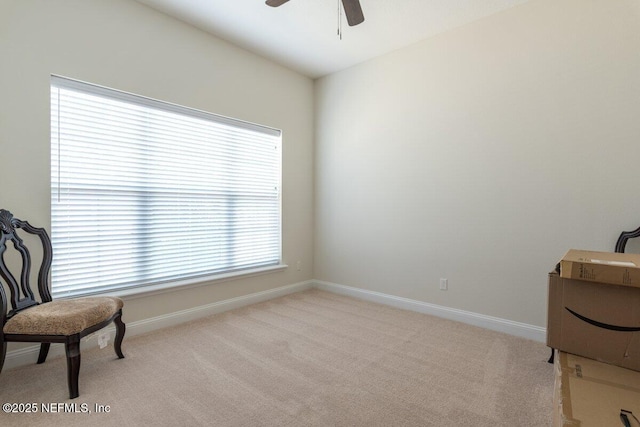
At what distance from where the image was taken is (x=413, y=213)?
3.62 meters

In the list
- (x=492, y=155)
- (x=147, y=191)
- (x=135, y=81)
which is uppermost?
(x=135, y=81)

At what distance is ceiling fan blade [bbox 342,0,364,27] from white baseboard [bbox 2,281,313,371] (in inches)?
114

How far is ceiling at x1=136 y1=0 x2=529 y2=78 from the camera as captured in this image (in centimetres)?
287

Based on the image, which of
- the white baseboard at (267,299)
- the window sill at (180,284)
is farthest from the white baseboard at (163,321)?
the window sill at (180,284)

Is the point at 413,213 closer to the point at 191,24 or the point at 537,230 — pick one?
the point at 537,230

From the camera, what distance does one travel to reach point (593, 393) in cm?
109

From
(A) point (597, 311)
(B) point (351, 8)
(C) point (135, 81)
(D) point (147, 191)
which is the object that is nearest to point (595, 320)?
(A) point (597, 311)

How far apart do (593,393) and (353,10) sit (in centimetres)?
256

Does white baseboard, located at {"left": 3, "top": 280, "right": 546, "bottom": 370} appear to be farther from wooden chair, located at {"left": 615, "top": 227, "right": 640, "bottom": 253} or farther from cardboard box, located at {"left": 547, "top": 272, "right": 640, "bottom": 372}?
cardboard box, located at {"left": 547, "top": 272, "right": 640, "bottom": 372}

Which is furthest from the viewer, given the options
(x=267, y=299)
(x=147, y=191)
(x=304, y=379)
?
(x=267, y=299)

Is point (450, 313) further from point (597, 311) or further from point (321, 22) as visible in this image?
point (321, 22)

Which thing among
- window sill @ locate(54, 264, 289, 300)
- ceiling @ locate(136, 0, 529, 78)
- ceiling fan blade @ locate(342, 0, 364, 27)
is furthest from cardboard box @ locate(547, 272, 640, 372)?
→ window sill @ locate(54, 264, 289, 300)

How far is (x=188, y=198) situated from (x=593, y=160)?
12.1ft

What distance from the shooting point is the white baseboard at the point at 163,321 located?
2.29 metres
